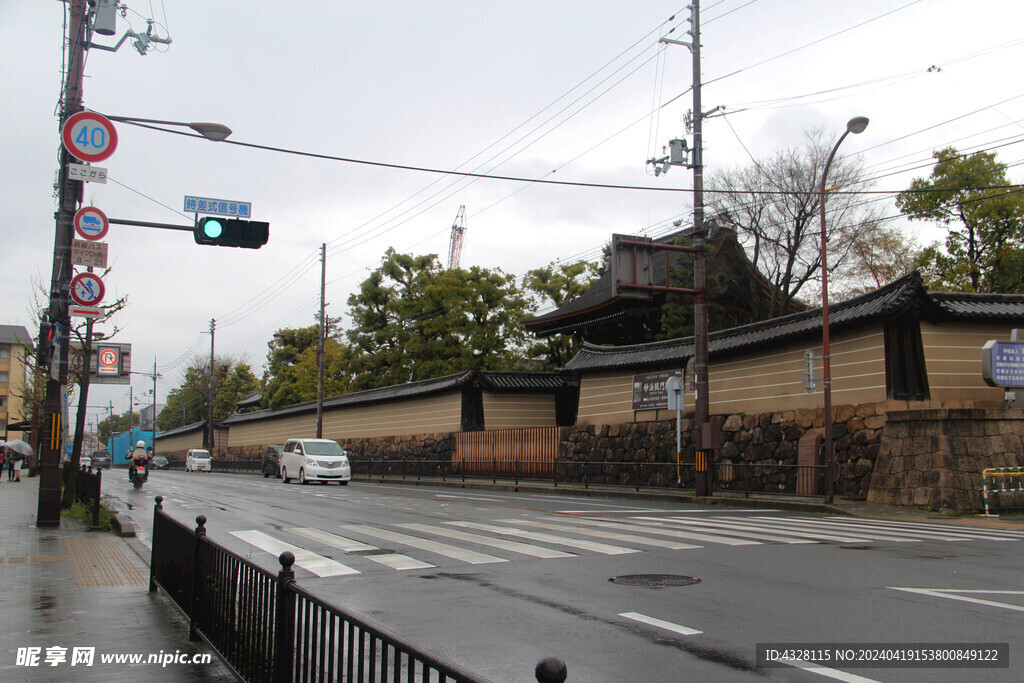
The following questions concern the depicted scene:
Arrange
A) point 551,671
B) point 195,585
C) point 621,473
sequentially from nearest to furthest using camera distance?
point 551,671
point 195,585
point 621,473

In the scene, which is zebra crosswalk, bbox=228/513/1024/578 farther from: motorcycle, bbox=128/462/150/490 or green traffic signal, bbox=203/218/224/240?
motorcycle, bbox=128/462/150/490

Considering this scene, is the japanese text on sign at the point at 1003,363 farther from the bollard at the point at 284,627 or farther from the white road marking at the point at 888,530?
the bollard at the point at 284,627

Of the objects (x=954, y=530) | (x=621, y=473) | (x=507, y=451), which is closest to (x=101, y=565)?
(x=954, y=530)

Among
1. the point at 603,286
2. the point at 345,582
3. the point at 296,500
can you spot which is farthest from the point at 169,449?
the point at 345,582

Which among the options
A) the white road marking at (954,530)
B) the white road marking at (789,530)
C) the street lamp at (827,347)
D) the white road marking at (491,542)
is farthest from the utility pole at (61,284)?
the street lamp at (827,347)

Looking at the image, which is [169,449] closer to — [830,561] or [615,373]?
[615,373]

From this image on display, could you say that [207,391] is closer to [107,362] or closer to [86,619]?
[107,362]

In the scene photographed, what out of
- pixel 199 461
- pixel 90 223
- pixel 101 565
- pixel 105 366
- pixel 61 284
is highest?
pixel 90 223

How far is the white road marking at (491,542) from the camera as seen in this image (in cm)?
1034

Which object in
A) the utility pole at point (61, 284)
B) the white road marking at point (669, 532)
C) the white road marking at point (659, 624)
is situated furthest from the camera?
the utility pole at point (61, 284)

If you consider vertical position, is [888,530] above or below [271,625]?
below

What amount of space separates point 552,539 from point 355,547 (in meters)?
2.92

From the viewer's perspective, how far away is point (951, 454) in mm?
17234

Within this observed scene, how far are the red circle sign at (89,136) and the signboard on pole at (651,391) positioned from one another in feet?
65.6
